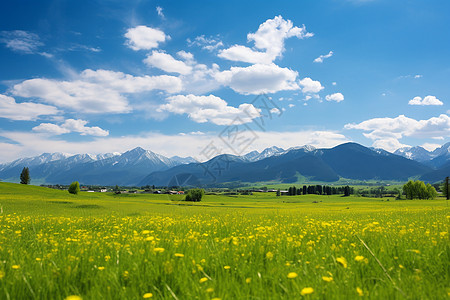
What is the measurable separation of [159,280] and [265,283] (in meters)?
1.50

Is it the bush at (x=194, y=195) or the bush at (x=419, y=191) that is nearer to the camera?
the bush at (x=194, y=195)

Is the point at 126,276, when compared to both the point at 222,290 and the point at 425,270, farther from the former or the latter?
the point at 425,270

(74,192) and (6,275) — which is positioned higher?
(6,275)

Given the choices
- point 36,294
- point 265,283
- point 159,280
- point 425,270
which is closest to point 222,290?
point 265,283

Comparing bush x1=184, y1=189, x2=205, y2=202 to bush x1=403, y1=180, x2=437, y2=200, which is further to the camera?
bush x1=403, y1=180, x2=437, y2=200

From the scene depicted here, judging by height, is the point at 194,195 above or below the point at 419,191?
below

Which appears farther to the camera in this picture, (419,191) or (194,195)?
(419,191)

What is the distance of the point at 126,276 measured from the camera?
11.8 feet

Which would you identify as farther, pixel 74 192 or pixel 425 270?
pixel 74 192

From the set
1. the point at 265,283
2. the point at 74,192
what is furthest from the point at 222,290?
the point at 74,192

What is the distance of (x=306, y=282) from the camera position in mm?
3295

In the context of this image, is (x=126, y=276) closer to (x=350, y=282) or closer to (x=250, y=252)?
(x=250, y=252)

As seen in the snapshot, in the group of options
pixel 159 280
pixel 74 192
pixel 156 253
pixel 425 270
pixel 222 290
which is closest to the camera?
pixel 222 290

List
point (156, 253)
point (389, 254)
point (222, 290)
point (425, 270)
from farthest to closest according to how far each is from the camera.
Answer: point (389, 254) → point (156, 253) → point (425, 270) → point (222, 290)
